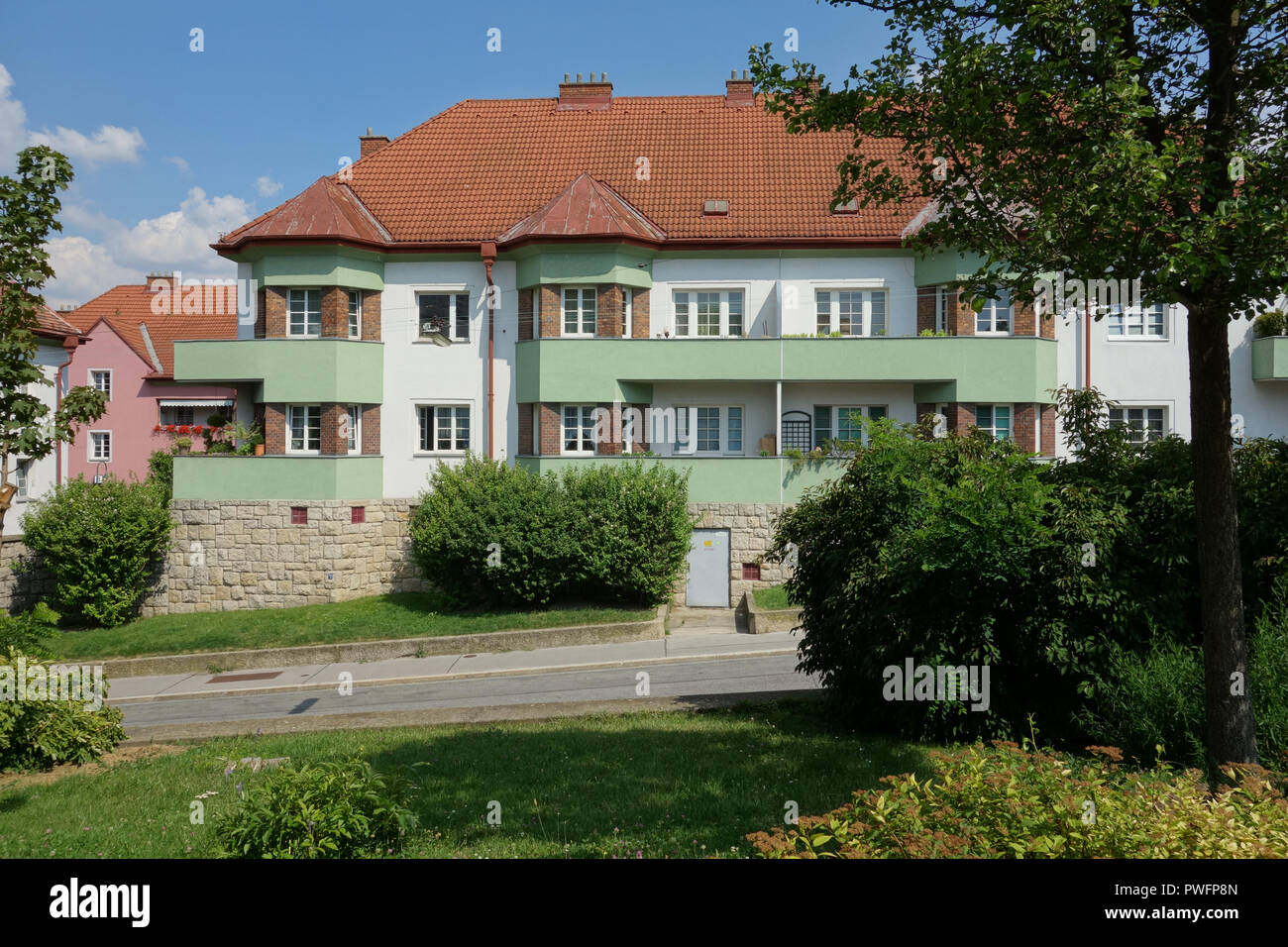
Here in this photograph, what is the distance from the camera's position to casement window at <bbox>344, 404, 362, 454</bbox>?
26.0 metres

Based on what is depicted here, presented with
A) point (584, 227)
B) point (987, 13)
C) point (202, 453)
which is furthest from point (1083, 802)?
point (202, 453)

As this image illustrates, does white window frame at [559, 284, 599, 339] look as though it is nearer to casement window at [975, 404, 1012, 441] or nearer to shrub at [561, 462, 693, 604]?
shrub at [561, 462, 693, 604]

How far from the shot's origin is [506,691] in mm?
17281

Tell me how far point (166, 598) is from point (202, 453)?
4.04m

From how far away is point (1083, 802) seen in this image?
15.4 ft

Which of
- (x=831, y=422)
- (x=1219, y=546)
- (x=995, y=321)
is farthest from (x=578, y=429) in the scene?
(x=1219, y=546)

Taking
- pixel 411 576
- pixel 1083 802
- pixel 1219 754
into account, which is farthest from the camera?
pixel 411 576

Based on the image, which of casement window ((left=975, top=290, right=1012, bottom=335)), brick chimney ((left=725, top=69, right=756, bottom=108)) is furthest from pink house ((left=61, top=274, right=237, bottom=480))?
casement window ((left=975, top=290, right=1012, bottom=335))

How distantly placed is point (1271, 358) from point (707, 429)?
14.9m

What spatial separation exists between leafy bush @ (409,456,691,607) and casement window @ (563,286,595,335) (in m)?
4.45

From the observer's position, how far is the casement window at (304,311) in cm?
2620

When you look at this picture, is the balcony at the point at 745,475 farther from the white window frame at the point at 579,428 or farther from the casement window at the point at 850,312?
the casement window at the point at 850,312

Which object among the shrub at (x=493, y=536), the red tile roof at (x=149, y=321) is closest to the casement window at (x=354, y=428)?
the shrub at (x=493, y=536)
